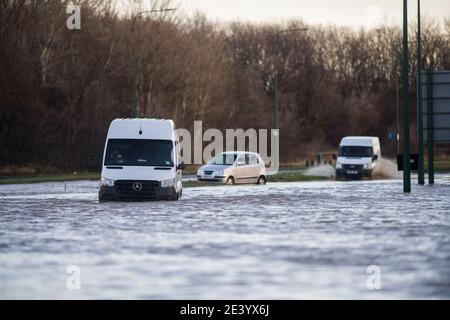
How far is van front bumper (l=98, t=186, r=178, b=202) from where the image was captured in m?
30.3

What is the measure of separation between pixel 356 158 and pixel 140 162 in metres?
26.5

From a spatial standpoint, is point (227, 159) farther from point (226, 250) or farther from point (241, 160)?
point (226, 250)

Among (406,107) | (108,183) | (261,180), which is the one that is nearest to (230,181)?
(261,180)

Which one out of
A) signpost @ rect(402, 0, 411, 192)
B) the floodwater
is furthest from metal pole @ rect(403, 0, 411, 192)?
the floodwater

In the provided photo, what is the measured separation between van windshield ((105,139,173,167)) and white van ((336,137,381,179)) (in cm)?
2571

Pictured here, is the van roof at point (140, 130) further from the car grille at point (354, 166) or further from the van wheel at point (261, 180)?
the car grille at point (354, 166)

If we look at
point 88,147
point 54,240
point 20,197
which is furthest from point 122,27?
point 54,240

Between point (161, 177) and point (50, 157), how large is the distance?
3190 cm

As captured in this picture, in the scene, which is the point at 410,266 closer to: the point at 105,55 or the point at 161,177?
the point at 161,177

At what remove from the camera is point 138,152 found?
3098cm

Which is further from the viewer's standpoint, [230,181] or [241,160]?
[241,160]

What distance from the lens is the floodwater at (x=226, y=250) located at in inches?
480

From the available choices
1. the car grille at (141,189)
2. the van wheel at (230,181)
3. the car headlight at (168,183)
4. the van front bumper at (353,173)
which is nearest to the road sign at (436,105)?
the van wheel at (230,181)
